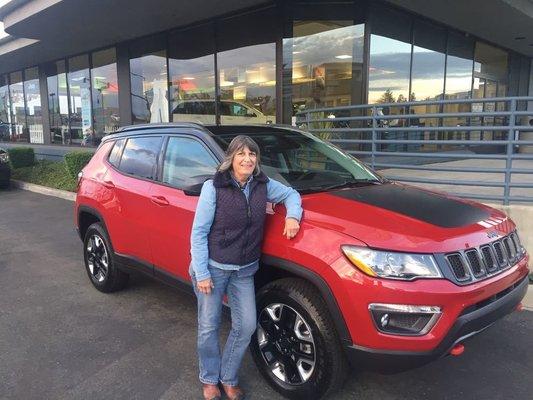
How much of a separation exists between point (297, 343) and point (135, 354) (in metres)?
1.44

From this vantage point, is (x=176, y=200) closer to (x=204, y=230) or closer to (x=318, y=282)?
(x=204, y=230)

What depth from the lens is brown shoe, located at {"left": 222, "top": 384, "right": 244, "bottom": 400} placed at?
3.02m

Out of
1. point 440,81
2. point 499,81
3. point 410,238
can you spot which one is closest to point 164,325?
point 410,238

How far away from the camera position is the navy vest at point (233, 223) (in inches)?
109


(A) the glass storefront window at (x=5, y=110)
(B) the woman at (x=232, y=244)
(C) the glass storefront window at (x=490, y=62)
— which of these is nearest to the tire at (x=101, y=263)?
(B) the woman at (x=232, y=244)

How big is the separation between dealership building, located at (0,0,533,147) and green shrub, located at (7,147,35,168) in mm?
2481

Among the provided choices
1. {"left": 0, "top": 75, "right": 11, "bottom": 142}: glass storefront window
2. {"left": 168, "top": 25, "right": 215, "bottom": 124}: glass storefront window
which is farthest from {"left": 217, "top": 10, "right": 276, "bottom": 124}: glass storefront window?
{"left": 0, "top": 75, "right": 11, "bottom": 142}: glass storefront window

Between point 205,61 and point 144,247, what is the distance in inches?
347

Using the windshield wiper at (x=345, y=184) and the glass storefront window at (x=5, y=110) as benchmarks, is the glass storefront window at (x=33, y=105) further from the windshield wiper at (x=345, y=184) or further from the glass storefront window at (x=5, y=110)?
the windshield wiper at (x=345, y=184)

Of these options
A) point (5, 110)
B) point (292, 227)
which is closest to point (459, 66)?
point (292, 227)

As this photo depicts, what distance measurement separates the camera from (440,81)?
12242 mm

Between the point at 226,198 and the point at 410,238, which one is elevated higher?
the point at 226,198

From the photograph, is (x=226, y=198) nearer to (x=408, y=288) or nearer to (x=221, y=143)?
(x=221, y=143)

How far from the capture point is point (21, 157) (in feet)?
49.5
